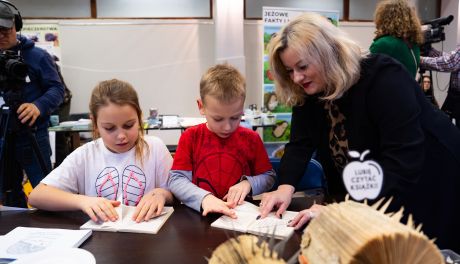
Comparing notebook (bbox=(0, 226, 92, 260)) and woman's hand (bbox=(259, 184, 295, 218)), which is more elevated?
woman's hand (bbox=(259, 184, 295, 218))

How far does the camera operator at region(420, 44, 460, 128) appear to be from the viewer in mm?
3109

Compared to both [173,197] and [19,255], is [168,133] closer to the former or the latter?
[173,197]

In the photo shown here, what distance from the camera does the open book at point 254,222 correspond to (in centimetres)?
98

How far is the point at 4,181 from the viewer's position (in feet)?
6.19

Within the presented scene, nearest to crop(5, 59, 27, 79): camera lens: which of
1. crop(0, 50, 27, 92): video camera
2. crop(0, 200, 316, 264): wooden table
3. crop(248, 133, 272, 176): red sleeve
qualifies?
crop(0, 50, 27, 92): video camera

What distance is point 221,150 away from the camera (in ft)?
4.65

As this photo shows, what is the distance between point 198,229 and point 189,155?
42 cm

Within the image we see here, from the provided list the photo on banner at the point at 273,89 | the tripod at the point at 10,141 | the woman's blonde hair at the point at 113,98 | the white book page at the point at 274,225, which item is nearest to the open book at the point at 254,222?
the white book page at the point at 274,225

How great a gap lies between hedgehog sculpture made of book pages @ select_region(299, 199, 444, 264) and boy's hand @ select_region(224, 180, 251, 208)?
628mm

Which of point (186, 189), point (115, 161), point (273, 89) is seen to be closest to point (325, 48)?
point (186, 189)

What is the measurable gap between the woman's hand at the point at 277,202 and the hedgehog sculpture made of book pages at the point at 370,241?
52 cm

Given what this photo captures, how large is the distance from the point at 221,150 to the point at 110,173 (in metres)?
0.43

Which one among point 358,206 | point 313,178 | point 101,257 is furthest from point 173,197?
point 358,206

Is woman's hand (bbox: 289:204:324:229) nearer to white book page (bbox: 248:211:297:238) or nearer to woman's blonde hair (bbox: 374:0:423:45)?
white book page (bbox: 248:211:297:238)
